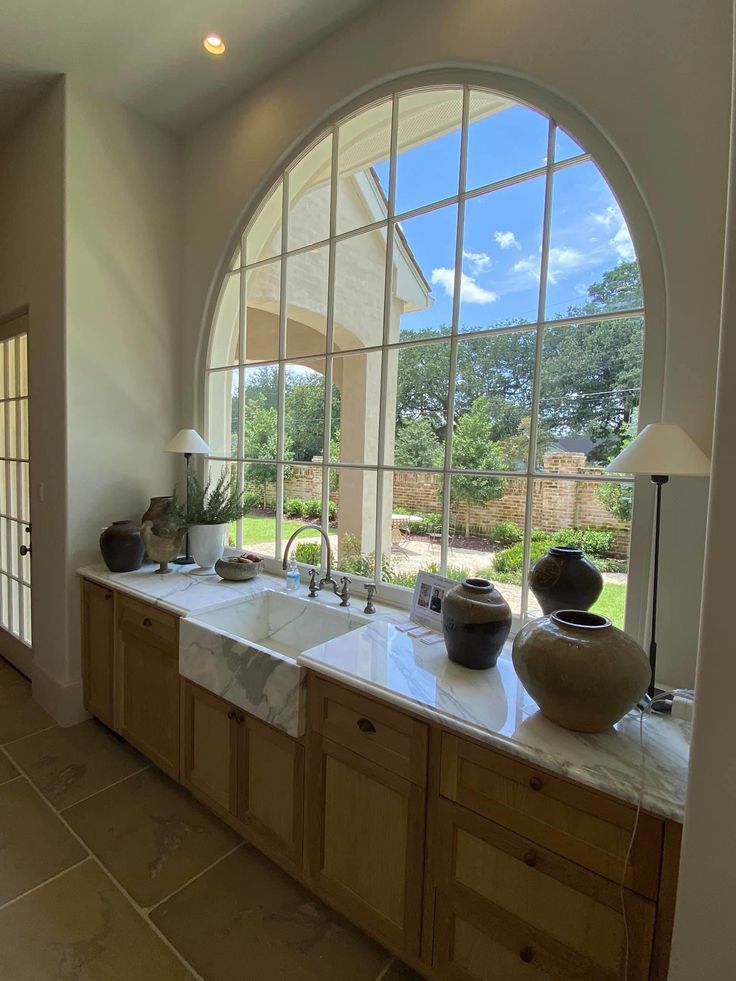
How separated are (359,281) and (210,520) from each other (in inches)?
96.7

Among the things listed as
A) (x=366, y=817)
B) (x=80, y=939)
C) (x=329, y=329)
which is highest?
(x=329, y=329)

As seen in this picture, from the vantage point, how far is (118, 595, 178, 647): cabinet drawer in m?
1.97

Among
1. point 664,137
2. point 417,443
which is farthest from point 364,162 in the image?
point 417,443

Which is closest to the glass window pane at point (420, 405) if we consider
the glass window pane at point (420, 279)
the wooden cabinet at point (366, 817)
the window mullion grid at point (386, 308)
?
the glass window pane at point (420, 279)

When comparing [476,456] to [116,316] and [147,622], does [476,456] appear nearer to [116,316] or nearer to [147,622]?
[147,622]

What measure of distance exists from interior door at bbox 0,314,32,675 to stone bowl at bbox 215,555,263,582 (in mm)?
1392

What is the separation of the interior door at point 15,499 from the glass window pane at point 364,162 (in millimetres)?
2045

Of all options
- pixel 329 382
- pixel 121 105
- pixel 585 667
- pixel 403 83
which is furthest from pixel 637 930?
pixel 121 105

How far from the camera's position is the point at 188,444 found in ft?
8.21

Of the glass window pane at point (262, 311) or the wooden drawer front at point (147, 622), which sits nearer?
the wooden drawer front at point (147, 622)

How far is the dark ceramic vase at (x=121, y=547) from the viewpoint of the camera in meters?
2.37

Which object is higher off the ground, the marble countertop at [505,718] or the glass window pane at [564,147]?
the glass window pane at [564,147]

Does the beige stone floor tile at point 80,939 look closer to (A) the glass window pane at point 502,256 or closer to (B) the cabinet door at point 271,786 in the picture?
(B) the cabinet door at point 271,786

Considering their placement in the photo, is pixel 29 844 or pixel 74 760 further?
pixel 74 760
